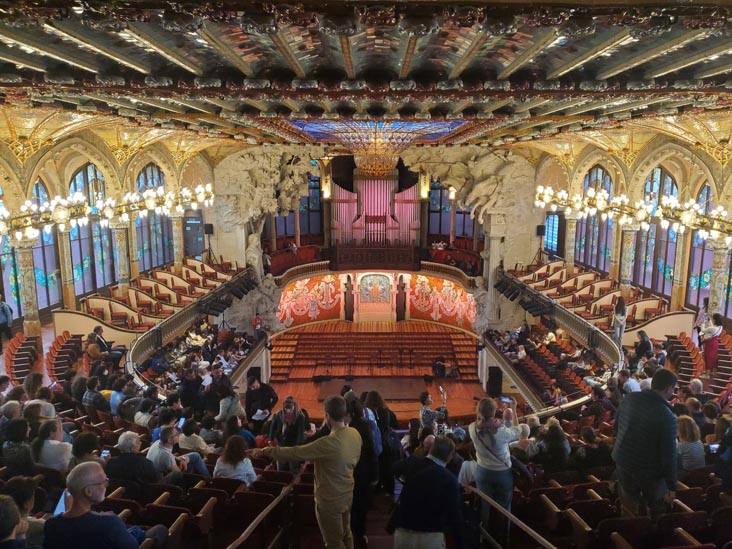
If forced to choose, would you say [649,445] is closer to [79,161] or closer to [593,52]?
[593,52]

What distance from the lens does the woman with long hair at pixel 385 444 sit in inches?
214

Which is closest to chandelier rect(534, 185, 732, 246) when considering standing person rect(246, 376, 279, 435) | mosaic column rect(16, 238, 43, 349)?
standing person rect(246, 376, 279, 435)

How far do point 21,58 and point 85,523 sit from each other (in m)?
3.97

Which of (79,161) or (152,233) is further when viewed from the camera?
(152,233)

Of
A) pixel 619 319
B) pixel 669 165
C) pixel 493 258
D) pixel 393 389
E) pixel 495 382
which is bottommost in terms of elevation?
pixel 393 389

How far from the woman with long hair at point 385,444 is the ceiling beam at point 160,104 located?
13.9 ft

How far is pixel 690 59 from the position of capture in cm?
467

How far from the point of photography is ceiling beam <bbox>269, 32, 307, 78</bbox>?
4239 mm

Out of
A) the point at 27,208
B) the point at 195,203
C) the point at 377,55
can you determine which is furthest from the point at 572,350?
the point at 27,208

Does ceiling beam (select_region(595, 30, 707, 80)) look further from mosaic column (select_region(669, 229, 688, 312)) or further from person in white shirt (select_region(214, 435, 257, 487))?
mosaic column (select_region(669, 229, 688, 312))

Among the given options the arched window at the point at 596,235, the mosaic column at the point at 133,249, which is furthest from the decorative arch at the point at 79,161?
the arched window at the point at 596,235

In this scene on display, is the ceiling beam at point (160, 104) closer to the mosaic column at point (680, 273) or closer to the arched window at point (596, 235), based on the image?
the mosaic column at point (680, 273)

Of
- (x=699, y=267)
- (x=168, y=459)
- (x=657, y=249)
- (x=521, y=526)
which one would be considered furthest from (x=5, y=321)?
(x=657, y=249)

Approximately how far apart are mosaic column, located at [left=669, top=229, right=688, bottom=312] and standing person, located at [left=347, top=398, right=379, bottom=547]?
15.9m
